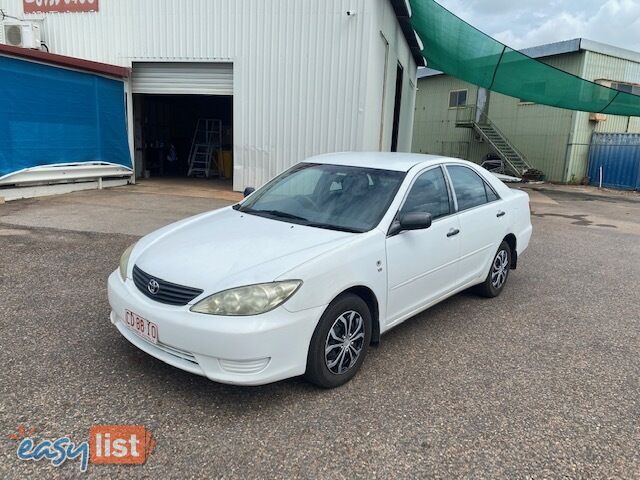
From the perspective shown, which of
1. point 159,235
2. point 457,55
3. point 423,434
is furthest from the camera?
point 457,55

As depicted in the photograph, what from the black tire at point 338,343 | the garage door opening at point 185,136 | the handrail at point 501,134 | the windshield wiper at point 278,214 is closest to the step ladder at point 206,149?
the garage door opening at point 185,136

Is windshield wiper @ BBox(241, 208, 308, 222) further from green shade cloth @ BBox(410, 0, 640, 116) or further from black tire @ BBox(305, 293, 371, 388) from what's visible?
green shade cloth @ BBox(410, 0, 640, 116)

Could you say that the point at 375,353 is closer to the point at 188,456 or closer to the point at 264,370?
the point at 264,370

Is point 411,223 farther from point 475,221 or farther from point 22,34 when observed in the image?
point 22,34

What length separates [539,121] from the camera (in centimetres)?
2172

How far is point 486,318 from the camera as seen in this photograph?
4.55 m

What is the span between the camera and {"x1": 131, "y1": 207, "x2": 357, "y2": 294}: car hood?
287cm

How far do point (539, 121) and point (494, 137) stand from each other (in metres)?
2.47

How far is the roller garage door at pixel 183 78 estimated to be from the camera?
1232 cm

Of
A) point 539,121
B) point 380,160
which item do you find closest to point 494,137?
point 539,121

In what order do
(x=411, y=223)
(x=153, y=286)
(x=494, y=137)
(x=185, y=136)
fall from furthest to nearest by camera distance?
(x=494, y=137)
(x=185, y=136)
(x=411, y=223)
(x=153, y=286)

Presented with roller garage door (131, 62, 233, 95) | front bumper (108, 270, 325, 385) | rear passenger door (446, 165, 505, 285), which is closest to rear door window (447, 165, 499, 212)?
rear passenger door (446, 165, 505, 285)

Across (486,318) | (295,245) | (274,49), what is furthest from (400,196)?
(274,49)

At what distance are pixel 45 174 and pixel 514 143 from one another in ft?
64.8
